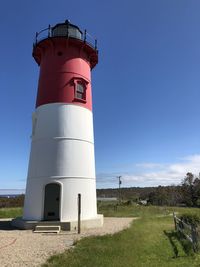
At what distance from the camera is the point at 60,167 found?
50.4ft

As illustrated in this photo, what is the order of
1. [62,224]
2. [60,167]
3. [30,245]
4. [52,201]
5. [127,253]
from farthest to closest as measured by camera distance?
1. [52,201]
2. [60,167]
3. [62,224]
4. [30,245]
5. [127,253]

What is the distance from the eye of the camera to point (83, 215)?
15406 mm

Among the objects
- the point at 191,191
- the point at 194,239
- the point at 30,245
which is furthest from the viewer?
the point at 191,191

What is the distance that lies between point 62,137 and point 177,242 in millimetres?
7730

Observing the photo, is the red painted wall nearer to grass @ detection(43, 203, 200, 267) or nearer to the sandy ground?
the sandy ground

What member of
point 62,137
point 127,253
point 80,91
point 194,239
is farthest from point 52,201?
point 194,239

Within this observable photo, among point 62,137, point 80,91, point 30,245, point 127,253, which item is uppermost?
point 80,91

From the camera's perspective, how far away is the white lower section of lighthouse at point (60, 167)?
49.8 ft

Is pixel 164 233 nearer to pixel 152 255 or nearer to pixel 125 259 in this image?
pixel 152 255

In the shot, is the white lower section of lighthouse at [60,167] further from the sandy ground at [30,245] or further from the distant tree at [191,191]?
the distant tree at [191,191]

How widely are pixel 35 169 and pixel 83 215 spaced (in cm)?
355

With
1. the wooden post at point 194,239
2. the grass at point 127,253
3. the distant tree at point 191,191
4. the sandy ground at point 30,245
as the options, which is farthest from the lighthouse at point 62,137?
the distant tree at point 191,191

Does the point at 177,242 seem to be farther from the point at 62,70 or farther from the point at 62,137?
the point at 62,70

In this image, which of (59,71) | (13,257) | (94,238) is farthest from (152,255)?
(59,71)
